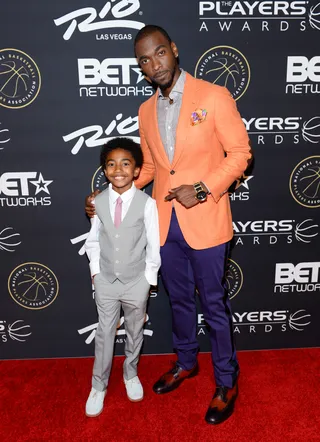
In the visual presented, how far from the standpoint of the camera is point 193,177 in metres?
2.33

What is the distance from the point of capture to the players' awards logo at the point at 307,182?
284 centimetres

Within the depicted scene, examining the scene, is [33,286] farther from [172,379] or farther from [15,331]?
[172,379]

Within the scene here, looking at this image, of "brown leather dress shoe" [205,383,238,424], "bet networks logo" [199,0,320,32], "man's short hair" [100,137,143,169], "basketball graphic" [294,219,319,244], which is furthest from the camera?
"basketball graphic" [294,219,319,244]

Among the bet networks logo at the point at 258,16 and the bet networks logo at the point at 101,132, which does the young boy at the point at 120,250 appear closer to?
the bet networks logo at the point at 101,132

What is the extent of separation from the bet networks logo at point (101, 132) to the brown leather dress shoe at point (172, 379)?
1451 mm

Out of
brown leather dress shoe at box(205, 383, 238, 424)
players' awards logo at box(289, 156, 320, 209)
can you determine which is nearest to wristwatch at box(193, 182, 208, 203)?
players' awards logo at box(289, 156, 320, 209)

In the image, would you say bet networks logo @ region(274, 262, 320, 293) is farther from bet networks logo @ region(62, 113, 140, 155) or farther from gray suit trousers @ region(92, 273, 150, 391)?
bet networks logo @ region(62, 113, 140, 155)


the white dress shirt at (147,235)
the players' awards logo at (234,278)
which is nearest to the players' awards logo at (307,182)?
the players' awards logo at (234,278)

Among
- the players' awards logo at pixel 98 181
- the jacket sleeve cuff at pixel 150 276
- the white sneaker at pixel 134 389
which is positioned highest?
the players' awards logo at pixel 98 181

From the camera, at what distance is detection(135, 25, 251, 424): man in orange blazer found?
2234 millimetres

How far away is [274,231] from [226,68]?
105cm

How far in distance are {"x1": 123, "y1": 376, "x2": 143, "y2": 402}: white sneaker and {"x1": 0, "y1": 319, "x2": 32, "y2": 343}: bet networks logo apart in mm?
813

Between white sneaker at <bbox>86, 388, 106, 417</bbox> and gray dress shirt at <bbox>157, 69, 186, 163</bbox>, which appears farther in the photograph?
white sneaker at <bbox>86, 388, 106, 417</bbox>

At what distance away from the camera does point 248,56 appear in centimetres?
265
